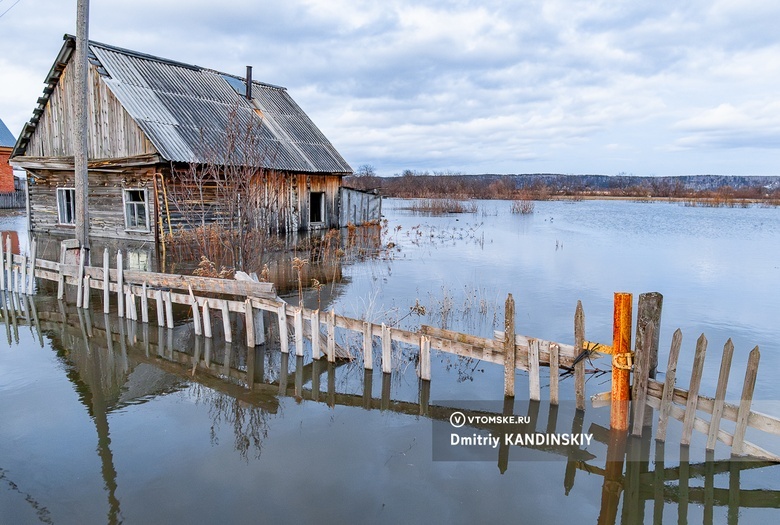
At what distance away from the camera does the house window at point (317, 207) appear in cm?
2506

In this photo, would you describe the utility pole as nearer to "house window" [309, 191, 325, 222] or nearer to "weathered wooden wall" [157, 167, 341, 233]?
"weathered wooden wall" [157, 167, 341, 233]

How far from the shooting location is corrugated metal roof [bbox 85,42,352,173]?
17.7m

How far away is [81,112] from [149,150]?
6.75m

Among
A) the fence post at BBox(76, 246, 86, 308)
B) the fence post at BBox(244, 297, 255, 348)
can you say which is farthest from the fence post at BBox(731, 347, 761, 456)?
the fence post at BBox(76, 246, 86, 308)

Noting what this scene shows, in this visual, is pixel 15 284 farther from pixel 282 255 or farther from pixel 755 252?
pixel 755 252

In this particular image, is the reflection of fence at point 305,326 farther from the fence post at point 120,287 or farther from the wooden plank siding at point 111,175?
the wooden plank siding at point 111,175

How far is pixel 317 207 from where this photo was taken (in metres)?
25.8

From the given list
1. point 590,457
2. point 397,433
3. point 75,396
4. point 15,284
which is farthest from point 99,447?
point 15,284

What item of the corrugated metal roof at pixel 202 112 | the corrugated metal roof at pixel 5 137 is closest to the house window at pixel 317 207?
the corrugated metal roof at pixel 202 112

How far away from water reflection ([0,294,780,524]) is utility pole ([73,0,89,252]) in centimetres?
197

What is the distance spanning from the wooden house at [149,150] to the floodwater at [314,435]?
6.96 m

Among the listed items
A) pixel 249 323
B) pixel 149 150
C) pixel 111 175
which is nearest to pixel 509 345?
pixel 249 323

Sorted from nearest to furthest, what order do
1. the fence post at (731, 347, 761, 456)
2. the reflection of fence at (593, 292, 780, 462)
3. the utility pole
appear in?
the fence post at (731, 347, 761, 456) → the reflection of fence at (593, 292, 780, 462) → the utility pole

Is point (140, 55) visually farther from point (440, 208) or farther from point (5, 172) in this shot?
point (440, 208)
